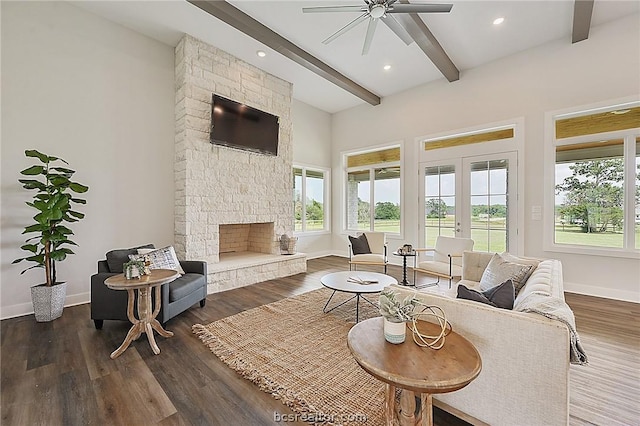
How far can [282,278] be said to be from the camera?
5.06 meters

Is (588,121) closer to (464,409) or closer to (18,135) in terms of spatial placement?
(464,409)

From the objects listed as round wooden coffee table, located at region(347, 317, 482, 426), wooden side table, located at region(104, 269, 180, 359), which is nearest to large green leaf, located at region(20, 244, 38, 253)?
wooden side table, located at region(104, 269, 180, 359)

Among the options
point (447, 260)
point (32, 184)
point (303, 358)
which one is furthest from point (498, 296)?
point (32, 184)

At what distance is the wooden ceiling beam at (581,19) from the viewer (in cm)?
341

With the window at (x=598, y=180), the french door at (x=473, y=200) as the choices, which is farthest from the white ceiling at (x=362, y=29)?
the french door at (x=473, y=200)

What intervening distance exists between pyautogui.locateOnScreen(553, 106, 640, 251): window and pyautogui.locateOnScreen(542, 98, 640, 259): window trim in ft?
0.03

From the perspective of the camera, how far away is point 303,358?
7.79 feet

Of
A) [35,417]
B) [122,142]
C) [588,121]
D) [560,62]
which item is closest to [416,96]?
[560,62]

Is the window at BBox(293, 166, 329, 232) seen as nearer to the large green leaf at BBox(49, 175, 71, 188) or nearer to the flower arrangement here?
the large green leaf at BBox(49, 175, 71, 188)

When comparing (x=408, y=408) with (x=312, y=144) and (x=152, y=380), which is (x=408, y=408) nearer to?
(x=152, y=380)

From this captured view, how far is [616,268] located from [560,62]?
3204mm

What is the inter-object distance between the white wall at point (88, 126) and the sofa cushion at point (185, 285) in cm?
137

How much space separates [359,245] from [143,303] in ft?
11.8

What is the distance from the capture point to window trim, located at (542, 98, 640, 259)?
152 inches
